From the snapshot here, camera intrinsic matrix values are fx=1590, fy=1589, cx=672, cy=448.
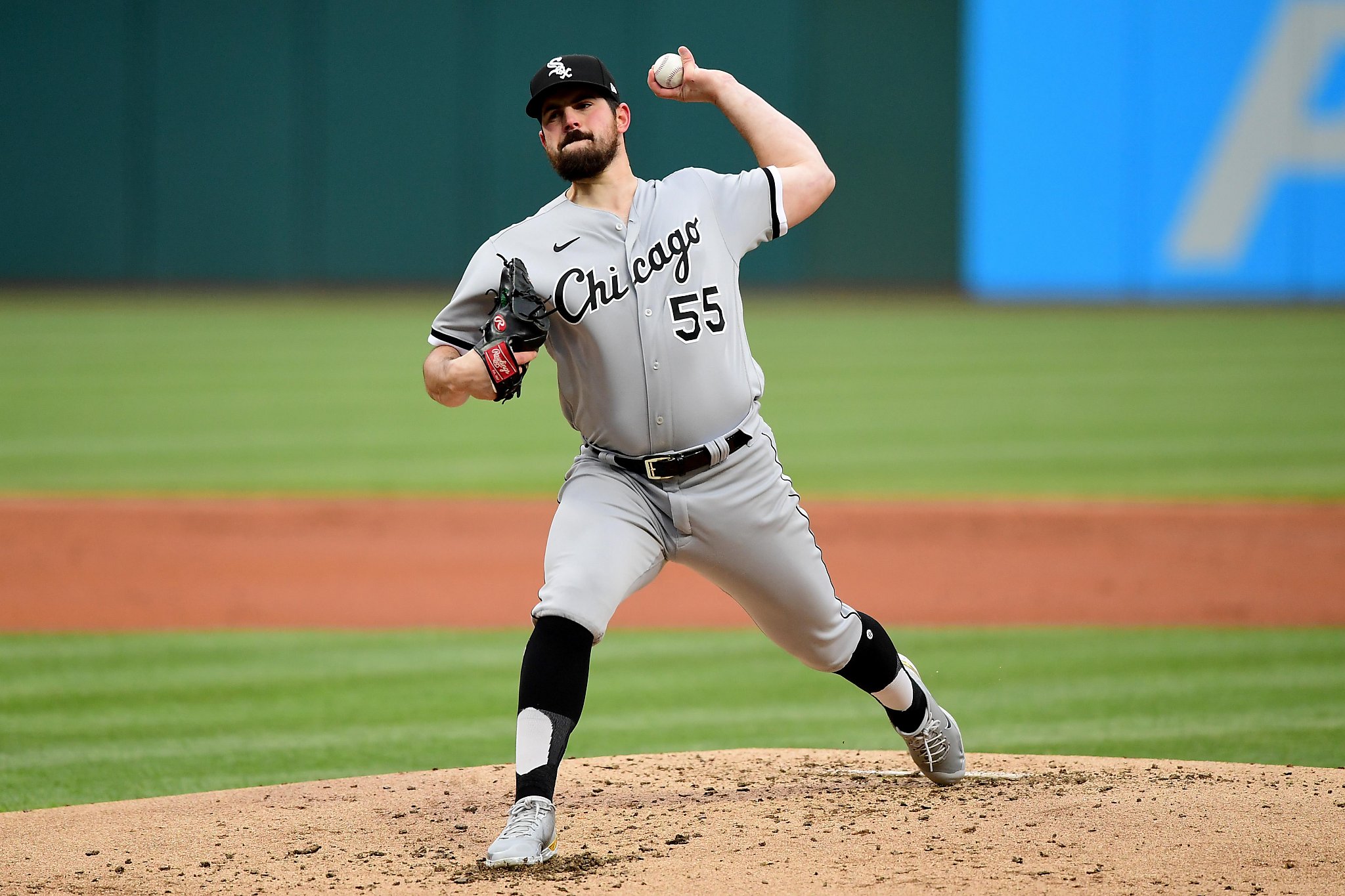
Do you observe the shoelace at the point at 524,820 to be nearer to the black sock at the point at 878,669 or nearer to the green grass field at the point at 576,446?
the black sock at the point at 878,669

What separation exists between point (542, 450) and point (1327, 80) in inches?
511

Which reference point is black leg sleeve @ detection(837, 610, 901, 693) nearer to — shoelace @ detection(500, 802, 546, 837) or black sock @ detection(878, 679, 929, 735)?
black sock @ detection(878, 679, 929, 735)

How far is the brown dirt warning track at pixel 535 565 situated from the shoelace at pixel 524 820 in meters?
3.70

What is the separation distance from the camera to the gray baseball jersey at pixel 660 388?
3719mm

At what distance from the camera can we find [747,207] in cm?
392

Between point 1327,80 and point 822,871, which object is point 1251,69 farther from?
point 822,871

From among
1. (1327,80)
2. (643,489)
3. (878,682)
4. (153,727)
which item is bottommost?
(153,727)

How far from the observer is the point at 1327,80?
20.2 m

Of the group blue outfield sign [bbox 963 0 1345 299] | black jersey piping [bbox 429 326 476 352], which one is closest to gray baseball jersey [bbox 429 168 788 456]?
black jersey piping [bbox 429 326 476 352]

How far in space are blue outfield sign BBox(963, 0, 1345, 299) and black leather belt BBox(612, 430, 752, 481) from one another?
1807 centimetres

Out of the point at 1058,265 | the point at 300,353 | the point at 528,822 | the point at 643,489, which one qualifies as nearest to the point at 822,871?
the point at 528,822

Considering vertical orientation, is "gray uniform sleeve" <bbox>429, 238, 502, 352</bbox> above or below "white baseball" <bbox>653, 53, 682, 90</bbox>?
below

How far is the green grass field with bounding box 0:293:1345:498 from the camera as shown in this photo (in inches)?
432

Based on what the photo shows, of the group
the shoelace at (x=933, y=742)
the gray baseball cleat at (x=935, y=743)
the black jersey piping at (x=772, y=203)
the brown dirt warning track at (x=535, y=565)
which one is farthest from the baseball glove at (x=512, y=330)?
the brown dirt warning track at (x=535, y=565)
